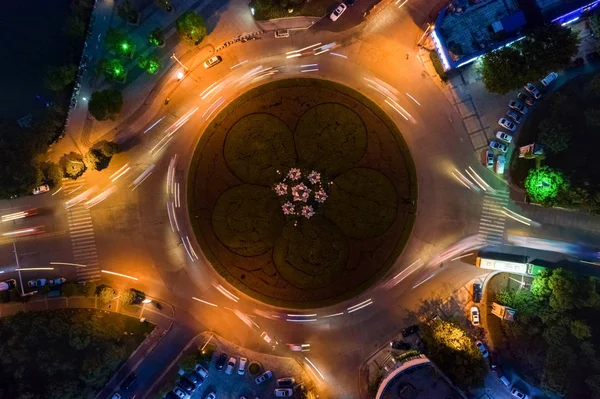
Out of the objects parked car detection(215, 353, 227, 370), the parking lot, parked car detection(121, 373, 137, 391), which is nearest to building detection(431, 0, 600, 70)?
the parking lot

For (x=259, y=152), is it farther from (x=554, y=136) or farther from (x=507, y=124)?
(x=554, y=136)

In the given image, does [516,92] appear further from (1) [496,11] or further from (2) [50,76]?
(2) [50,76]

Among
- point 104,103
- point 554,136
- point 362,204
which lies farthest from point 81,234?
point 554,136

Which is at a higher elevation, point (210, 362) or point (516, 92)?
point (516, 92)

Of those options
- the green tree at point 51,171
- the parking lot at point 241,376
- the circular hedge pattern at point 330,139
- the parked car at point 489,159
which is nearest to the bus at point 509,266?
the parked car at point 489,159

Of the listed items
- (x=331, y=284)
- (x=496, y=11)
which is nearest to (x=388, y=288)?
(x=331, y=284)

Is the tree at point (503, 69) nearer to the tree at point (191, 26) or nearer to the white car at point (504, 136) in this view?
the white car at point (504, 136)
